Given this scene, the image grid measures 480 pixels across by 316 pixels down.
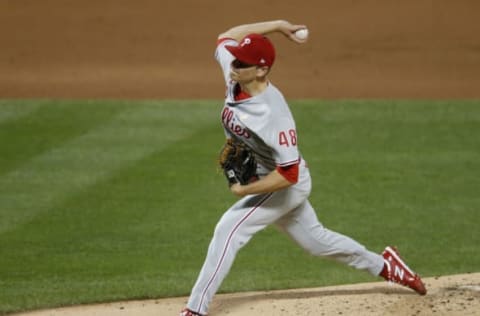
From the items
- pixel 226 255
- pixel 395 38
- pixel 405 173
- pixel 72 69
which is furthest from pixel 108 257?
pixel 395 38

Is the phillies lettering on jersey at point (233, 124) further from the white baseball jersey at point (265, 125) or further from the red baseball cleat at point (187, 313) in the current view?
the red baseball cleat at point (187, 313)

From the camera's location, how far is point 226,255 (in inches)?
259

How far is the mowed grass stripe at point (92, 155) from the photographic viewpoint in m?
9.76

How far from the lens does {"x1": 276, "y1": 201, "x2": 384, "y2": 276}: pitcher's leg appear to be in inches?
267

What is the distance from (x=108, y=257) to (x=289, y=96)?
5.55m

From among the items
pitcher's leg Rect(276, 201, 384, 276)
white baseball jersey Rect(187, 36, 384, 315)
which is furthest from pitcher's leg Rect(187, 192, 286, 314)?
pitcher's leg Rect(276, 201, 384, 276)

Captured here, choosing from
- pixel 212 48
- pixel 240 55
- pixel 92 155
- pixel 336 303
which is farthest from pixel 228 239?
pixel 212 48

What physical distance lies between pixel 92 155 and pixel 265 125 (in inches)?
196

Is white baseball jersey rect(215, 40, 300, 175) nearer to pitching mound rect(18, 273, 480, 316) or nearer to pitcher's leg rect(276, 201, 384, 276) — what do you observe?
pitcher's leg rect(276, 201, 384, 276)

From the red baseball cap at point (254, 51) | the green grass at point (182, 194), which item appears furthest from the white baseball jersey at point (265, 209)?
the green grass at point (182, 194)

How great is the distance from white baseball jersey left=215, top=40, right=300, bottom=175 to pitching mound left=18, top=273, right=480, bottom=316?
3.32ft

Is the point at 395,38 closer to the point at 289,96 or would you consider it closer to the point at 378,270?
the point at 289,96

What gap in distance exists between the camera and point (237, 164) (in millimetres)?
6449

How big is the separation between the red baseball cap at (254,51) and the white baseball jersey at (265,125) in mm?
195
